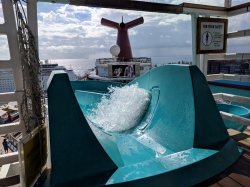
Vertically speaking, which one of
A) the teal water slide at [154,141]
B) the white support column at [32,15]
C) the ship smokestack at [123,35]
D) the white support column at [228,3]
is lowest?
the teal water slide at [154,141]

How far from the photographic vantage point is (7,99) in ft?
4.97

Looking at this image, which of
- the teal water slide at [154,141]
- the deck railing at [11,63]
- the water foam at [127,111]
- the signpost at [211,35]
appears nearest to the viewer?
the teal water slide at [154,141]

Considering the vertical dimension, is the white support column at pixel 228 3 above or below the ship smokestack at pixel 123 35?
below

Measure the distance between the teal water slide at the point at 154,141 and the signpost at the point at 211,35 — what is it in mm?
852

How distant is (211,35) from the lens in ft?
8.38

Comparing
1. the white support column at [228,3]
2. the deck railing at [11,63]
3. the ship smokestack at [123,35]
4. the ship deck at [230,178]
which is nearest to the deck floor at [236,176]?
the ship deck at [230,178]

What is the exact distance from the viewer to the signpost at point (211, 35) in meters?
2.46

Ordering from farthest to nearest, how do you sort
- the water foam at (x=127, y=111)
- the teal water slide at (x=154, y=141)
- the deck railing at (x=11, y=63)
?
1. the water foam at (x=127, y=111)
2. the deck railing at (x=11, y=63)
3. the teal water slide at (x=154, y=141)

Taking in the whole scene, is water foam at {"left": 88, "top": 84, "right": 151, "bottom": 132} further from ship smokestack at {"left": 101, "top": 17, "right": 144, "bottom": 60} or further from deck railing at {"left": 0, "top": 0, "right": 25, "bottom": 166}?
ship smokestack at {"left": 101, "top": 17, "right": 144, "bottom": 60}

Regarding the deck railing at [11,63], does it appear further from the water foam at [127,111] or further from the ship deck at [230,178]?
the water foam at [127,111]

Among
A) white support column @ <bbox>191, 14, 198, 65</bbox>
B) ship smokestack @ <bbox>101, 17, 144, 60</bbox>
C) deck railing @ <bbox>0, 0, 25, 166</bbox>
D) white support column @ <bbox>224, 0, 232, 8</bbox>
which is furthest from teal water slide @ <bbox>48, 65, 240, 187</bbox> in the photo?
ship smokestack @ <bbox>101, 17, 144, 60</bbox>

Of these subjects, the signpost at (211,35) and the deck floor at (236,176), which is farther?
the signpost at (211,35)

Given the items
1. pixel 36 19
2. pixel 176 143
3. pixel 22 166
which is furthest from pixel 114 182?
pixel 36 19

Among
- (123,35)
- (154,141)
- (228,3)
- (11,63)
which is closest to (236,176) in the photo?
(154,141)
